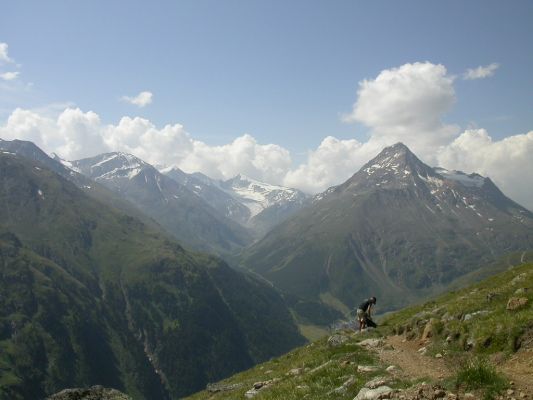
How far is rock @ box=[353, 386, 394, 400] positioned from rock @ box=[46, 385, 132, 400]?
1334cm

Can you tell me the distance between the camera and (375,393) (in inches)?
507

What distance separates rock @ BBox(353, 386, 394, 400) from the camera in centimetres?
1252

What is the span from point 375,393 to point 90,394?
14.7 m

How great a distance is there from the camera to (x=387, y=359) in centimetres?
2064

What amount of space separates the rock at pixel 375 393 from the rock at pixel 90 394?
13336 mm

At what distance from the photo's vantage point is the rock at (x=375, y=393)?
12523 mm

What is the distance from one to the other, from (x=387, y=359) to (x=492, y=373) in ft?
31.3

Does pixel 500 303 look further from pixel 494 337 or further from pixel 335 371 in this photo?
pixel 335 371

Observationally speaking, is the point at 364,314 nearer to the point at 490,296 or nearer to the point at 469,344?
the point at 490,296

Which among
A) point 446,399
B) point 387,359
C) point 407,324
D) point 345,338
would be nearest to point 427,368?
point 387,359

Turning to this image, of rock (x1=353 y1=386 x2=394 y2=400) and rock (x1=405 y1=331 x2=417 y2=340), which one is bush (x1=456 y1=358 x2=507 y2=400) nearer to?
rock (x1=353 y1=386 x2=394 y2=400)

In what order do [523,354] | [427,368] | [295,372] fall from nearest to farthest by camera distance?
[523,354]
[427,368]
[295,372]

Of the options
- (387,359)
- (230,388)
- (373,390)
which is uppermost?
(373,390)

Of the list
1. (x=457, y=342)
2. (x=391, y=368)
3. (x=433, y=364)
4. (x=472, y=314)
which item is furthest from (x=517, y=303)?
(x=391, y=368)
